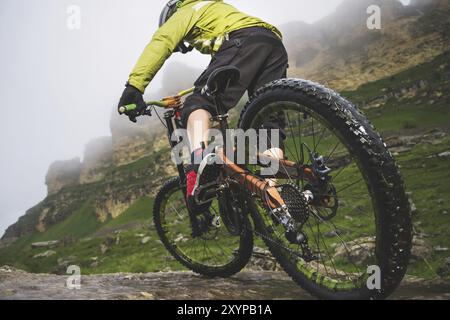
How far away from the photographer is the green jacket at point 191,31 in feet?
13.4

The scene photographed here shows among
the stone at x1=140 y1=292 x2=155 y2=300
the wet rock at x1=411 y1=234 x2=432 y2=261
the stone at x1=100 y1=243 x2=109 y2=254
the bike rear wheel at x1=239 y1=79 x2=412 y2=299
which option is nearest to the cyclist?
the bike rear wheel at x1=239 y1=79 x2=412 y2=299

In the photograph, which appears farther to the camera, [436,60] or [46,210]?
[46,210]

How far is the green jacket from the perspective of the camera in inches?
161

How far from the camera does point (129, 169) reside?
159 metres

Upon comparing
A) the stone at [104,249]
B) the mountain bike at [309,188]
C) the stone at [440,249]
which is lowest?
the stone at [104,249]

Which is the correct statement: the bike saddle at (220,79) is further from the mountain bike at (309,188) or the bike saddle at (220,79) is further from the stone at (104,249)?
the stone at (104,249)

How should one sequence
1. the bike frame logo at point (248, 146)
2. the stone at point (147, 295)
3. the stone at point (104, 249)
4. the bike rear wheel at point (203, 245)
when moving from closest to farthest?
1. the bike frame logo at point (248, 146)
2. the stone at point (147, 295)
3. the bike rear wheel at point (203, 245)
4. the stone at point (104, 249)

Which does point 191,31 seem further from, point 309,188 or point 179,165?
point 309,188

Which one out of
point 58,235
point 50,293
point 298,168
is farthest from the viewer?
point 58,235

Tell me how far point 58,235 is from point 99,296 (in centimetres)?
13500

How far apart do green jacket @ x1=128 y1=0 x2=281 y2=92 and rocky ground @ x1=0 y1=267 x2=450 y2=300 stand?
2415 mm

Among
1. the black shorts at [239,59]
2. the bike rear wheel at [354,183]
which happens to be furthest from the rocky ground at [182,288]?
the black shorts at [239,59]

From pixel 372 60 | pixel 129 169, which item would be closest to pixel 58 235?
pixel 129 169
